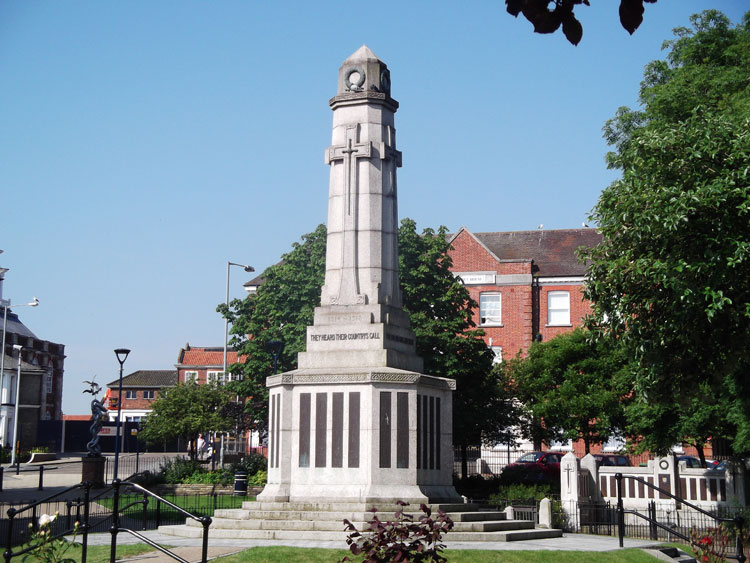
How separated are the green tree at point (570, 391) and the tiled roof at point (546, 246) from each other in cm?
1389

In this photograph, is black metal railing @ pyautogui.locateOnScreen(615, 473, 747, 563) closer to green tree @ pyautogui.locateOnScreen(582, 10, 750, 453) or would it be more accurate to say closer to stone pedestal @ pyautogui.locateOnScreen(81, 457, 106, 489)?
green tree @ pyautogui.locateOnScreen(582, 10, 750, 453)

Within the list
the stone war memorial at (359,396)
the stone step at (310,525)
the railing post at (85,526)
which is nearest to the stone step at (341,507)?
the stone war memorial at (359,396)

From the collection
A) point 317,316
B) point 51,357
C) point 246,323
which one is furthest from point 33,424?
point 317,316

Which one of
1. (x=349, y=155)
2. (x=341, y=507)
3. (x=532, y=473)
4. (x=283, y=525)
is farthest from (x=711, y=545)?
(x=532, y=473)

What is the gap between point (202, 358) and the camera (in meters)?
78.2

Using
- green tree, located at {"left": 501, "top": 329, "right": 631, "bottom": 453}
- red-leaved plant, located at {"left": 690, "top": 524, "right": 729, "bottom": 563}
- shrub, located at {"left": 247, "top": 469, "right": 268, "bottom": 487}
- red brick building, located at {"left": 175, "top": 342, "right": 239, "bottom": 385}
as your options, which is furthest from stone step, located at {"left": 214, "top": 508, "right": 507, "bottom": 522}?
red brick building, located at {"left": 175, "top": 342, "right": 239, "bottom": 385}

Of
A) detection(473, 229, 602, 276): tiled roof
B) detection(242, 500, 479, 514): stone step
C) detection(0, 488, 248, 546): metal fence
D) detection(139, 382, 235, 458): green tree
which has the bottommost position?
detection(0, 488, 248, 546): metal fence

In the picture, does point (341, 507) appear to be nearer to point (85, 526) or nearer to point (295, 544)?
point (295, 544)

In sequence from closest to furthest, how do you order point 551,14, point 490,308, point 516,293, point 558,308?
point 551,14 → point 516,293 → point 558,308 → point 490,308

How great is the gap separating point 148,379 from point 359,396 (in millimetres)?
69017

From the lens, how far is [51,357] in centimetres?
8356

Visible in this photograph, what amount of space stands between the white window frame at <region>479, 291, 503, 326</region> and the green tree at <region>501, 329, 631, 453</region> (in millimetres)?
12420

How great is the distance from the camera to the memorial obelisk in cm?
2038

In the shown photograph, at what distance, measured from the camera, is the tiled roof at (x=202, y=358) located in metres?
77.1
